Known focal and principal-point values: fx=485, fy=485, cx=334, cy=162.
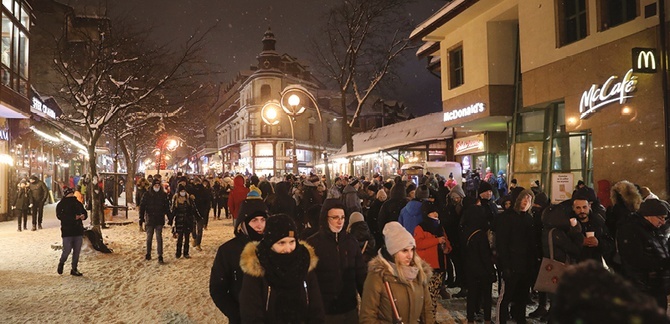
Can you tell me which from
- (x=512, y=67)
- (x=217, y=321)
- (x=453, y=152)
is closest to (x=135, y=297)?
(x=217, y=321)

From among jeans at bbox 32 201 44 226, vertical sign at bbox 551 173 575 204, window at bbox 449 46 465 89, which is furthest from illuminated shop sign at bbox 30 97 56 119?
vertical sign at bbox 551 173 575 204

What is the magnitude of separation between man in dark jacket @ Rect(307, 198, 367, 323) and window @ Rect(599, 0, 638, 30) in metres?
10.9

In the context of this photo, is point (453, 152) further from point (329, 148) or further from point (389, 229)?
point (329, 148)

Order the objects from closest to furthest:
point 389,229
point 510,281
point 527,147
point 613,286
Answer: point 613,286 → point 389,229 → point 510,281 → point 527,147

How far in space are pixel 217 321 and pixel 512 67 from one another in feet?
47.3

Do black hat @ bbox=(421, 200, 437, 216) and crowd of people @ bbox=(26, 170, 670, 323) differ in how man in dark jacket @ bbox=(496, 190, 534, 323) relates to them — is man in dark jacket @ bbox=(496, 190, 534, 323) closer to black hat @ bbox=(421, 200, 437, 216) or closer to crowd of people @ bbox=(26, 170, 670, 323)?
crowd of people @ bbox=(26, 170, 670, 323)

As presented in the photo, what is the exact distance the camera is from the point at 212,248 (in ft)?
42.1

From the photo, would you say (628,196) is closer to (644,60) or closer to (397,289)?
(397,289)

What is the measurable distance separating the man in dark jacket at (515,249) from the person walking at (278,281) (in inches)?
129

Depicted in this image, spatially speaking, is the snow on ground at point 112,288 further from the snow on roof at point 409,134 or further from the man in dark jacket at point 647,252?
the snow on roof at point 409,134

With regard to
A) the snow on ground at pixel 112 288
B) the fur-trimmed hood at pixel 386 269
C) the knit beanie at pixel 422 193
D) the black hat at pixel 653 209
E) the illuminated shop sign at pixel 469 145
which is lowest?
the snow on ground at pixel 112 288

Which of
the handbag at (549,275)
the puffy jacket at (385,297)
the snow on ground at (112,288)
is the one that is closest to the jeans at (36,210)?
the snow on ground at (112,288)

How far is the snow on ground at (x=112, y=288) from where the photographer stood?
6852 mm

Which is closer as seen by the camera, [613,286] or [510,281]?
[613,286]
